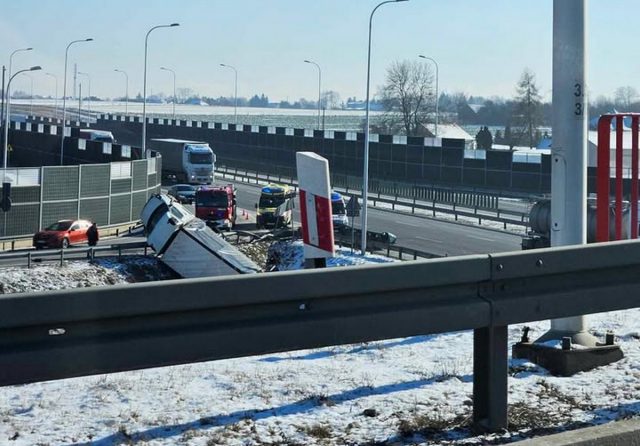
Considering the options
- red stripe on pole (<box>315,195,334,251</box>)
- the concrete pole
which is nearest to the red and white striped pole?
red stripe on pole (<box>315,195,334,251</box>)

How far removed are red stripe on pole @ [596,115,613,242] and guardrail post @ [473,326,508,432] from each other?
457cm

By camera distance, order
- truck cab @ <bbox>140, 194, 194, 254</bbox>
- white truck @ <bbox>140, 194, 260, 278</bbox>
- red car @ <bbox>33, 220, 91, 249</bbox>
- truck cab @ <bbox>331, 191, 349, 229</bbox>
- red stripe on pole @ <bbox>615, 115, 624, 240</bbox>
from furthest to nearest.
A: truck cab @ <bbox>331, 191, 349, 229</bbox> → red car @ <bbox>33, 220, 91, 249</bbox> → truck cab @ <bbox>140, 194, 194, 254</bbox> → white truck @ <bbox>140, 194, 260, 278</bbox> → red stripe on pole @ <bbox>615, 115, 624, 240</bbox>

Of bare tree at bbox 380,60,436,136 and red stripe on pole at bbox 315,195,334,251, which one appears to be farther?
bare tree at bbox 380,60,436,136

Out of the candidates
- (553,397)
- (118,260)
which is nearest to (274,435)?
(553,397)

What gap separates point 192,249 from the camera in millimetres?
32469

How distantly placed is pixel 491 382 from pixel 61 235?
36.2m

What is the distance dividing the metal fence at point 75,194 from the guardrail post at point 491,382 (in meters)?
38.9

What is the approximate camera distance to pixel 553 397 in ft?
19.9

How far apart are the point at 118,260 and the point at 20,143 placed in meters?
53.1

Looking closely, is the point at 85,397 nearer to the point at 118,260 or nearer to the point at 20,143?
the point at 118,260

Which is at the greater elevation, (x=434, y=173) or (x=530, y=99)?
(x=530, y=99)

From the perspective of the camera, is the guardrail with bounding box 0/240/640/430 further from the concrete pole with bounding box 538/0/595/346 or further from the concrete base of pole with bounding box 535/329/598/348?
the concrete pole with bounding box 538/0/595/346

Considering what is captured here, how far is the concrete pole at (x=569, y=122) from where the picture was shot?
26.7 ft

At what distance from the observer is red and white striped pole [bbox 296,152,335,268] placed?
9.52 meters
